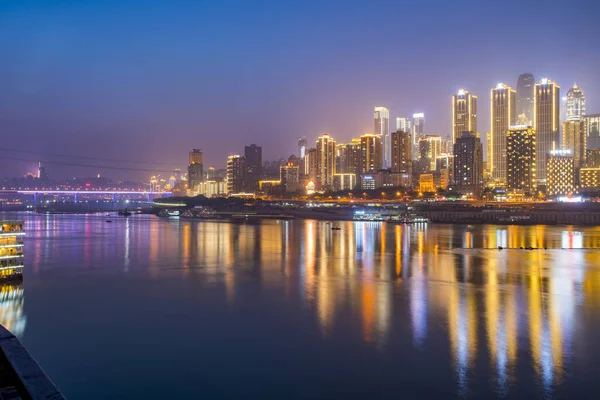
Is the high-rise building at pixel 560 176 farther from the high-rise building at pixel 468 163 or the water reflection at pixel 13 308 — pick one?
the water reflection at pixel 13 308

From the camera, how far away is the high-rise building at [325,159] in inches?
5094

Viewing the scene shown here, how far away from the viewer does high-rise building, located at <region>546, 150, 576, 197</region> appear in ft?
324

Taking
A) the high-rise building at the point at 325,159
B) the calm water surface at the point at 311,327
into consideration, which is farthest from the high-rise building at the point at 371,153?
the calm water surface at the point at 311,327

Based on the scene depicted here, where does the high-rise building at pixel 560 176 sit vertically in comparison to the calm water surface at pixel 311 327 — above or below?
above

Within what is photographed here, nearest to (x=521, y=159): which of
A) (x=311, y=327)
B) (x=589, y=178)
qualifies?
(x=589, y=178)

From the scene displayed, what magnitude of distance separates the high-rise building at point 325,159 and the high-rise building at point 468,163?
31.3 metres

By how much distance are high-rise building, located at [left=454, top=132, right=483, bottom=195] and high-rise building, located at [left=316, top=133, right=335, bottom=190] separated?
31311mm

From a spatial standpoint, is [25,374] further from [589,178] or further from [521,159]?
[521,159]

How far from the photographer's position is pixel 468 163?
113m

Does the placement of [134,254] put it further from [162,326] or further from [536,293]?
[536,293]

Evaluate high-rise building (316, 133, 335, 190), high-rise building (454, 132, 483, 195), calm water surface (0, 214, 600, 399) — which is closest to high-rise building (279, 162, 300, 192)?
high-rise building (316, 133, 335, 190)

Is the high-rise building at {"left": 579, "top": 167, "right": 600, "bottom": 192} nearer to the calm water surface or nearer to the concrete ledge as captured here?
the calm water surface

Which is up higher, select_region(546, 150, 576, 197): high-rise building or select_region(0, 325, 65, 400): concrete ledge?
select_region(546, 150, 576, 197): high-rise building

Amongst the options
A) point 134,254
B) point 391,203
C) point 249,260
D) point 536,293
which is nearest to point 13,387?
point 536,293
